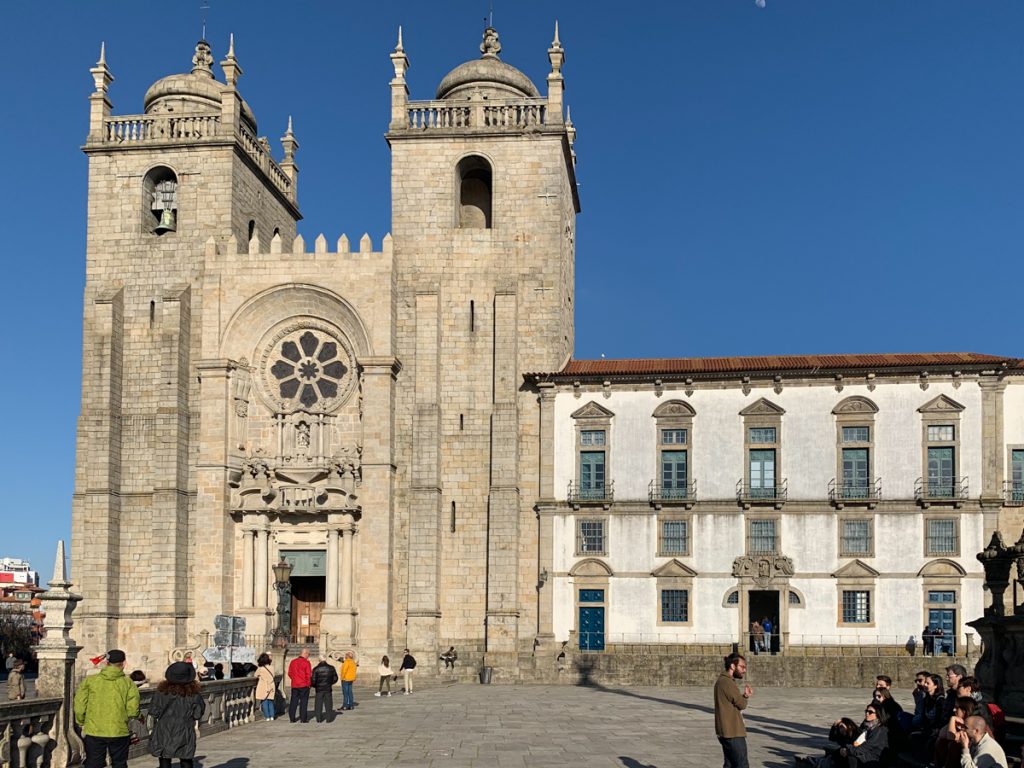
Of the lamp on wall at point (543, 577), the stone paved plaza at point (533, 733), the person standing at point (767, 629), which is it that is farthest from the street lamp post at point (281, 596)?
the person standing at point (767, 629)

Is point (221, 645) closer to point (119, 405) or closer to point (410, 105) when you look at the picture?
point (119, 405)

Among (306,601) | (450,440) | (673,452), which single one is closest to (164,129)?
(450,440)

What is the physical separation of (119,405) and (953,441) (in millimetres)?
27101

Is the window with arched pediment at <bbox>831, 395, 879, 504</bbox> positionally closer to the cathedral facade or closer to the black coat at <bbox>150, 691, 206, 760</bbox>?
the cathedral facade

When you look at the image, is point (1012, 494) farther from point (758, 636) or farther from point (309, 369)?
point (309, 369)

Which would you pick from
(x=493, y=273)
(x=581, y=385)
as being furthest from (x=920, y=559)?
(x=493, y=273)

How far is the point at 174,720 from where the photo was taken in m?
14.2

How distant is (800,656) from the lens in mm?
35750

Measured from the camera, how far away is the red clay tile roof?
3931cm

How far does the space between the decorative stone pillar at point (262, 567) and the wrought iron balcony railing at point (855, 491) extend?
60.1ft

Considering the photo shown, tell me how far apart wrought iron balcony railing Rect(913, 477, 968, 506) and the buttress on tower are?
1179cm

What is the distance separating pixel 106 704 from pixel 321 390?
30.0 metres

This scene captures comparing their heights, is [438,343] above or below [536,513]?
above

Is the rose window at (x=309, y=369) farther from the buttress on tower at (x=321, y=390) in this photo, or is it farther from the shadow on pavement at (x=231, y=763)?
the shadow on pavement at (x=231, y=763)
